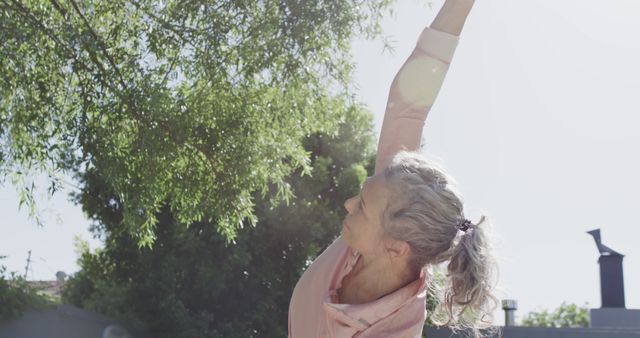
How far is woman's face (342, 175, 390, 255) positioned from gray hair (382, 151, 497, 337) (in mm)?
20

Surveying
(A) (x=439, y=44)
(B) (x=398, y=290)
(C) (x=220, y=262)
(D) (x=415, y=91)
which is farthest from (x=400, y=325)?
(C) (x=220, y=262)

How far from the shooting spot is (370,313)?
5.69 ft

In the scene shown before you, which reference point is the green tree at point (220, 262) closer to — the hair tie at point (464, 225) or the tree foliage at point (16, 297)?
the tree foliage at point (16, 297)

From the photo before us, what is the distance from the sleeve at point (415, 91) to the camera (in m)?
2.06

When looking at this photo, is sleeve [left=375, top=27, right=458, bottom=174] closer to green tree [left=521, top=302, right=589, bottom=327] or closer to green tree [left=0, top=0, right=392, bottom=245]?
green tree [left=0, top=0, right=392, bottom=245]

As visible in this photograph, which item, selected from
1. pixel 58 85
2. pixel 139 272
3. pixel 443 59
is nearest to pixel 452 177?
pixel 443 59

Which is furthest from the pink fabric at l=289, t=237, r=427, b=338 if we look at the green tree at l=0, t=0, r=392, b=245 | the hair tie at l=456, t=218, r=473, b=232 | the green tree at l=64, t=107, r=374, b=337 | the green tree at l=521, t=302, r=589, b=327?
the green tree at l=521, t=302, r=589, b=327

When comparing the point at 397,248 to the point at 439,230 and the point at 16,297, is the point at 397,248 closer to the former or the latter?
the point at 439,230

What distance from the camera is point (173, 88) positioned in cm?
612

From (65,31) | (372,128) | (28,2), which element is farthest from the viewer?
(372,128)

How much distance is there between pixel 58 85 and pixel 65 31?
0.48 meters

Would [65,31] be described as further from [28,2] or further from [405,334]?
[405,334]

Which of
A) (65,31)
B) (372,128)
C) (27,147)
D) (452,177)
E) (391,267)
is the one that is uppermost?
(372,128)

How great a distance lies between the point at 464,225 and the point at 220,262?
10.9m
